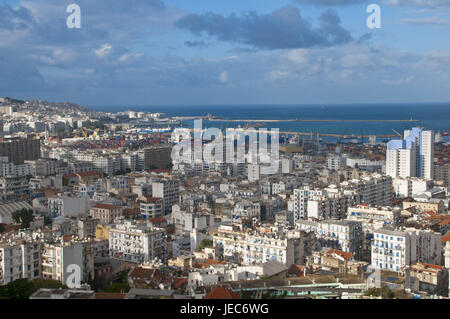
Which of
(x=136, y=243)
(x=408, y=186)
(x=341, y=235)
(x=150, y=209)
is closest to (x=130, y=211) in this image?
(x=150, y=209)

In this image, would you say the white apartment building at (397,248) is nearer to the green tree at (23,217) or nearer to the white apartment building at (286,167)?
the green tree at (23,217)

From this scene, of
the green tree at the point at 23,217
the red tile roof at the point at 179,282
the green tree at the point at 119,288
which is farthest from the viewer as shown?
the green tree at the point at 23,217

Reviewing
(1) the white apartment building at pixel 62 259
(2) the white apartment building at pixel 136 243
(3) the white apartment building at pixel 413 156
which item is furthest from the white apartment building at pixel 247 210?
(3) the white apartment building at pixel 413 156

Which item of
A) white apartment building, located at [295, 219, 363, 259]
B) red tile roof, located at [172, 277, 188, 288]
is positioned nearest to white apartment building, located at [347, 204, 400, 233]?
white apartment building, located at [295, 219, 363, 259]

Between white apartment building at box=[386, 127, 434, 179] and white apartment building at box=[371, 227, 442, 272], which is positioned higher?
white apartment building at box=[386, 127, 434, 179]

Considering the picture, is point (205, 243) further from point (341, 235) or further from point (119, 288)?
point (119, 288)

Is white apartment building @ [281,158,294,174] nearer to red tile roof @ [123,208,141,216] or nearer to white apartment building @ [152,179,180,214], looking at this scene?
white apartment building @ [152,179,180,214]
